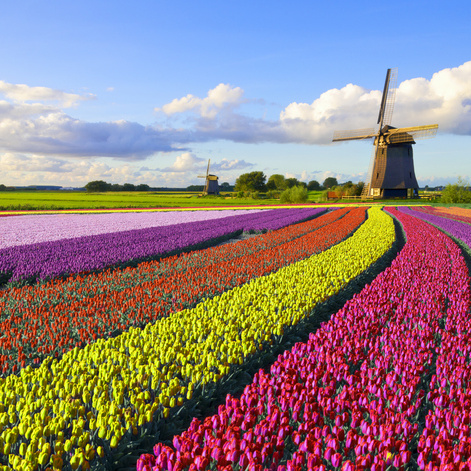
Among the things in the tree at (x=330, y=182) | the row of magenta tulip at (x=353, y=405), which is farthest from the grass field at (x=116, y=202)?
the tree at (x=330, y=182)

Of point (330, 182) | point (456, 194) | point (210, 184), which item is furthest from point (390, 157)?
point (330, 182)

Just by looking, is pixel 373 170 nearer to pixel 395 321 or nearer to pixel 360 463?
pixel 395 321

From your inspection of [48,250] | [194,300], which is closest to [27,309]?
[194,300]

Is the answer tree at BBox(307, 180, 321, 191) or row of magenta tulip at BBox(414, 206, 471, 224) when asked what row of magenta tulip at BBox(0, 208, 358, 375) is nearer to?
row of magenta tulip at BBox(414, 206, 471, 224)

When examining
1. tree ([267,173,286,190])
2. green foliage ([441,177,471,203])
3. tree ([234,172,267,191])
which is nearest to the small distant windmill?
tree ([234,172,267,191])

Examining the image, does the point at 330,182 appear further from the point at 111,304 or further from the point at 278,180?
the point at 111,304

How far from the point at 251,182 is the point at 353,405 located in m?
114

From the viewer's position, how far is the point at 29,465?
2.91 metres

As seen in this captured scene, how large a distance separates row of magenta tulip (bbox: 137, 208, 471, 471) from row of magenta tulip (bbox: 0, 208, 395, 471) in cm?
59

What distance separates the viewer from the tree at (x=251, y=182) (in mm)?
116562

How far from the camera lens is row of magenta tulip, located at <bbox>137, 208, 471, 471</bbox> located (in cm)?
290

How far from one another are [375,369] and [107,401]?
3.09m

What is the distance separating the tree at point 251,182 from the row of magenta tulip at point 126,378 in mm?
109653

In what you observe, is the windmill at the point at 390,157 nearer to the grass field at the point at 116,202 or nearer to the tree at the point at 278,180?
the grass field at the point at 116,202
